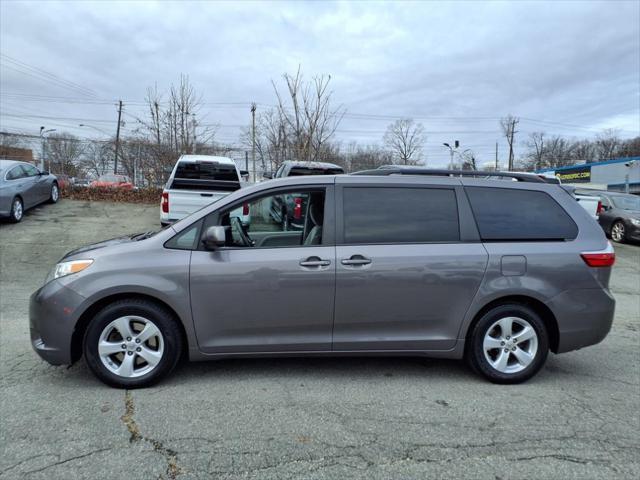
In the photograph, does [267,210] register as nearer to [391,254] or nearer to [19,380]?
[391,254]

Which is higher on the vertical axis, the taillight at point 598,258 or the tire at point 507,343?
the taillight at point 598,258

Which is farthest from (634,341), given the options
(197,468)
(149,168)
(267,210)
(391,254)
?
(149,168)

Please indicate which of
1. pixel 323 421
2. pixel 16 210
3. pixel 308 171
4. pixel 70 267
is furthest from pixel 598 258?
pixel 16 210

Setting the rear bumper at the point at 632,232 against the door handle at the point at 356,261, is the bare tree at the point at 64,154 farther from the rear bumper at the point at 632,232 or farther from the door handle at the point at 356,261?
the rear bumper at the point at 632,232

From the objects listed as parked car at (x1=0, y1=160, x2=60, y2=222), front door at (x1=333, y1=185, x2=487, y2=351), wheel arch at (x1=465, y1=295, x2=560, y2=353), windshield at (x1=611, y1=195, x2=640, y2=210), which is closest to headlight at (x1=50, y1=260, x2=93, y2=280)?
front door at (x1=333, y1=185, x2=487, y2=351)

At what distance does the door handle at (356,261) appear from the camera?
378cm

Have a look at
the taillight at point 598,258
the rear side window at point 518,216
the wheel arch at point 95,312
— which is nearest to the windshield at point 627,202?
the taillight at point 598,258

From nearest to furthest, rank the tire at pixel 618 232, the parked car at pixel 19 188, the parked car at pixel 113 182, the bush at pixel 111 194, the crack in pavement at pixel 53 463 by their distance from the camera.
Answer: the crack in pavement at pixel 53 463 < the parked car at pixel 19 188 < the tire at pixel 618 232 < the bush at pixel 111 194 < the parked car at pixel 113 182

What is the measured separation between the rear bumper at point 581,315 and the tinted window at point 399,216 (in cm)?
109

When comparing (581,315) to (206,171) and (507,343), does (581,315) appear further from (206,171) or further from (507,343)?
(206,171)

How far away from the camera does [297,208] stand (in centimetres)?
491

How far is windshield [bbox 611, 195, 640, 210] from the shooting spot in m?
15.0

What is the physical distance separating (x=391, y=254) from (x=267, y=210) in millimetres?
1688

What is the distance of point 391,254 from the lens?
12.6 feet
